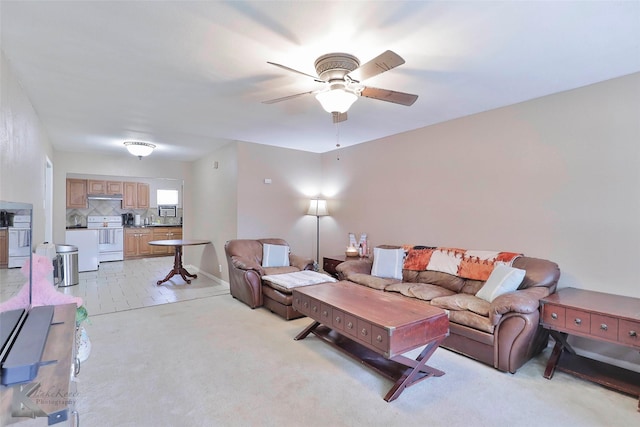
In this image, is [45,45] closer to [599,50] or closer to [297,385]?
[297,385]

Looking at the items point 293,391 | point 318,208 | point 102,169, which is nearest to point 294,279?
point 293,391

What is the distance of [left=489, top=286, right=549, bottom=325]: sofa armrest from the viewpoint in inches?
99.4

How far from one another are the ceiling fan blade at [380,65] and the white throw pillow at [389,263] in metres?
2.55

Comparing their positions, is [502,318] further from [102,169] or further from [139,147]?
[102,169]

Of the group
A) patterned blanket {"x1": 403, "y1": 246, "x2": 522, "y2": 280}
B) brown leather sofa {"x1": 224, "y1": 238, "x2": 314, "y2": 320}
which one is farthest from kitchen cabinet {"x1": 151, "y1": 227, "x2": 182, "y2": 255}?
patterned blanket {"x1": 403, "y1": 246, "x2": 522, "y2": 280}

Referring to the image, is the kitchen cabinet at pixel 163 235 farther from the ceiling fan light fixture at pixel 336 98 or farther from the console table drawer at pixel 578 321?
the console table drawer at pixel 578 321

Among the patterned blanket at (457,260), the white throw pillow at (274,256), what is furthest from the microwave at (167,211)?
the patterned blanket at (457,260)

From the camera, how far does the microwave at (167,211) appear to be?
9625mm

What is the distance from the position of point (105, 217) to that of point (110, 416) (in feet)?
25.3

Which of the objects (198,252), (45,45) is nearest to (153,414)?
(45,45)

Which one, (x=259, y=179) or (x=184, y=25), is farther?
(x=259, y=179)

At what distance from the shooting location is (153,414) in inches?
81.1

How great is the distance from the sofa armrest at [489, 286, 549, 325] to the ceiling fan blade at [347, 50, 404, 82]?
208 centimetres

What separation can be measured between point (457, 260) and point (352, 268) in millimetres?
1314
